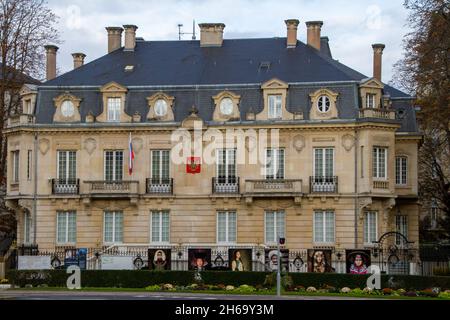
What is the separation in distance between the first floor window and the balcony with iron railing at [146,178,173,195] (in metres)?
3.37

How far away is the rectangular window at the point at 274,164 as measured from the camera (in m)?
51.6

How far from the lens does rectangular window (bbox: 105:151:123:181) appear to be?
53.1 m

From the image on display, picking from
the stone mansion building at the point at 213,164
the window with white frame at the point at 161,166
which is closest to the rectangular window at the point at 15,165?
the stone mansion building at the point at 213,164

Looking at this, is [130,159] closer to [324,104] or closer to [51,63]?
[51,63]

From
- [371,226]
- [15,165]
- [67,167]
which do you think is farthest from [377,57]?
[15,165]

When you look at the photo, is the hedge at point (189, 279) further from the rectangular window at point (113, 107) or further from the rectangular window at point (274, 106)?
the rectangular window at point (274, 106)

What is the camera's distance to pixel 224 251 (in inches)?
1948

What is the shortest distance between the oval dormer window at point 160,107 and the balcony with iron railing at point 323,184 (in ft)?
31.2

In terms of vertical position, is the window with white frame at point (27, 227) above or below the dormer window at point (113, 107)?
below

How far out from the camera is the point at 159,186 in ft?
173

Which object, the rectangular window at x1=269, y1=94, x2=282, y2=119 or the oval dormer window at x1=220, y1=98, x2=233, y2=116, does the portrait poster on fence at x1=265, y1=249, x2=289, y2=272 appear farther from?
the oval dormer window at x1=220, y1=98, x2=233, y2=116

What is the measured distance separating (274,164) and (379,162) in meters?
5.97

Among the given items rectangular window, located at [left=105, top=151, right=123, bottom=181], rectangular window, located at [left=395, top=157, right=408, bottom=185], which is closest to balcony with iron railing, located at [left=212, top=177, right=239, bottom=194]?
rectangular window, located at [left=105, top=151, right=123, bottom=181]
